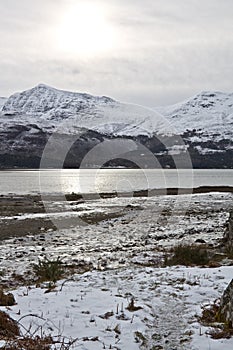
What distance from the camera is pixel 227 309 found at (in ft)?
28.1

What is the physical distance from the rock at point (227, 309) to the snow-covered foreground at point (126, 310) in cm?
56

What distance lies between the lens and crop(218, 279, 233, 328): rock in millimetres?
8375

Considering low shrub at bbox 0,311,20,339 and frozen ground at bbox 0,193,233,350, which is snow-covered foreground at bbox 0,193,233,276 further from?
low shrub at bbox 0,311,20,339

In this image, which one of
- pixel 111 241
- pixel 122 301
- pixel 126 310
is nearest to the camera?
pixel 126 310

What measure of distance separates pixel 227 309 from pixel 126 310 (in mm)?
2169

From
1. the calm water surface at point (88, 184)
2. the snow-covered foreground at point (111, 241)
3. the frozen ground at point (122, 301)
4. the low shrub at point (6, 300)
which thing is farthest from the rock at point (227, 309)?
the calm water surface at point (88, 184)

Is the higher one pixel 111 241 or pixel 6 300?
pixel 6 300

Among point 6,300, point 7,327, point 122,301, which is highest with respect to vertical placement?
point 7,327

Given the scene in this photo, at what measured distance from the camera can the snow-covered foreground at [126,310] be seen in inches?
303

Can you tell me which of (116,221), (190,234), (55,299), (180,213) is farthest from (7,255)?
(180,213)

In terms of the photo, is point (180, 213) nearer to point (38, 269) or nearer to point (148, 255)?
point (148, 255)

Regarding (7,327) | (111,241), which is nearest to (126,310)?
(7,327)

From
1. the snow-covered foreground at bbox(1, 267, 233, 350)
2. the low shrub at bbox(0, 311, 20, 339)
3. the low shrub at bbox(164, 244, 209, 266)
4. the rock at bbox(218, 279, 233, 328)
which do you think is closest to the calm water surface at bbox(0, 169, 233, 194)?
the low shrub at bbox(164, 244, 209, 266)

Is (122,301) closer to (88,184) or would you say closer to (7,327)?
(7,327)
